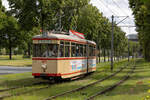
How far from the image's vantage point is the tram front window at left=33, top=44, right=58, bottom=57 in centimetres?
1552

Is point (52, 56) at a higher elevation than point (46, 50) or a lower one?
lower

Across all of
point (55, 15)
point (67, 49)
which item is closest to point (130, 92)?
point (67, 49)

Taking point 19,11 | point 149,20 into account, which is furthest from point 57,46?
point 19,11

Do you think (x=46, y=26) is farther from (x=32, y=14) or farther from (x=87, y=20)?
(x=87, y=20)

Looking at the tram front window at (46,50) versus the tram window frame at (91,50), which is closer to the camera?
the tram front window at (46,50)

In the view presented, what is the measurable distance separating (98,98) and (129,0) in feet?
69.5

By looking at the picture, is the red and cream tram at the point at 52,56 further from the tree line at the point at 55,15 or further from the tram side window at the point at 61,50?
the tree line at the point at 55,15

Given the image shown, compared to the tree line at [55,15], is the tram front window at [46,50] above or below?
below

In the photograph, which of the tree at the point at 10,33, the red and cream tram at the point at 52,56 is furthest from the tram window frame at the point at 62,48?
the tree at the point at 10,33

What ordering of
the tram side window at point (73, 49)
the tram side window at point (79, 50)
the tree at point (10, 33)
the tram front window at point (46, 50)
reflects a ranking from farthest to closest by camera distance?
the tree at point (10, 33) < the tram side window at point (79, 50) < the tram side window at point (73, 49) < the tram front window at point (46, 50)

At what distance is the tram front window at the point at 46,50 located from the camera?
1552 cm

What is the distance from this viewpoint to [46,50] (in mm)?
15625

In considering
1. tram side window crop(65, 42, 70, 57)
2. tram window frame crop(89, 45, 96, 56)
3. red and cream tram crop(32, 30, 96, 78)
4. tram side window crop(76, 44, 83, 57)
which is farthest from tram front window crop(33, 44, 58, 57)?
tram window frame crop(89, 45, 96, 56)

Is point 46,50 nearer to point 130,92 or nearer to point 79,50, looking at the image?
point 79,50
